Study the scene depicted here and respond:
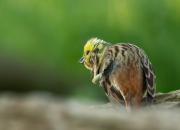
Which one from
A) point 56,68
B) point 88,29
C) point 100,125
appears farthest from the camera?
point 88,29

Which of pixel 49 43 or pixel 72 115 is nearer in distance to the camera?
pixel 72 115

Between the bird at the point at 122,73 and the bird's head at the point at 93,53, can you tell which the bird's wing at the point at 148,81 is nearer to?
the bird at the point at 122,73

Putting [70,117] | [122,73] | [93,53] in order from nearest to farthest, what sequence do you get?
[70,117] < [122,73] < [93,53]

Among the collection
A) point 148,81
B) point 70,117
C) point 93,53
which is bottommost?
point 70,117

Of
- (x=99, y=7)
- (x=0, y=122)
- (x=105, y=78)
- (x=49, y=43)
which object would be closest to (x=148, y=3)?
(x=99, y=7)

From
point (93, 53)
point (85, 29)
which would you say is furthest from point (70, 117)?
point (85, 29)

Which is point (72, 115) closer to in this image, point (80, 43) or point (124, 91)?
point (124, 91)

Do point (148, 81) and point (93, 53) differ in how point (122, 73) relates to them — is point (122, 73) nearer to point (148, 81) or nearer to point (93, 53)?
point (148, 81)
